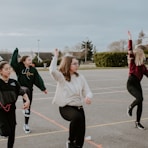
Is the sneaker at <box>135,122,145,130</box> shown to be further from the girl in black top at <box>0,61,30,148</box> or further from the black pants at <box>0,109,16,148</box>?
the black pants at <box>0,109,16,148</box>

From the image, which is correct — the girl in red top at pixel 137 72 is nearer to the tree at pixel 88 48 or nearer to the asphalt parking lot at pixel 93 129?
the asphalt parking lot at pixel 93 129

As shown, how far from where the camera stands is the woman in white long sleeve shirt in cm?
462

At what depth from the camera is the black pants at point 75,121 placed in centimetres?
458

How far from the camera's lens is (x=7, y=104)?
4559mm

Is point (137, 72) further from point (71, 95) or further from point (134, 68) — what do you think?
point (71, 95)

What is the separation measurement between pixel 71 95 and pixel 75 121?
1.28 ft

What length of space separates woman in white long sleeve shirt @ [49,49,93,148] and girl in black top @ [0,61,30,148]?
0.60m

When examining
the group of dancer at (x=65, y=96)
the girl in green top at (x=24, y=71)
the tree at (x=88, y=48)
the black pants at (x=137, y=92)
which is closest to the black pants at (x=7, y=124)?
the group of dancer at (x=65, y=96)

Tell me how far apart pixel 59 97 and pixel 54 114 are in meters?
3.75

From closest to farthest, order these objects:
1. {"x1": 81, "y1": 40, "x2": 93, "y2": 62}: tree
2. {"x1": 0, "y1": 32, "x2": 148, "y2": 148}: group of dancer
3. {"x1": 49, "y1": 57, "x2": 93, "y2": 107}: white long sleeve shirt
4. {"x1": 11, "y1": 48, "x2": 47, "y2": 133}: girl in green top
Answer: {"x1": 0, "y1": 32, "x2": 148, "y2": 148}: group of dancer < {"x1": 49, "y1": 57, "x2": 93, "y2": 107}: white long sleeve shirt < {"x1": 11, "y1": 48, "x2": 47, "y2": 133}: girl in green top < {"x1": 81, "y1": 40, "x2": 93, "y2": 62}: tree

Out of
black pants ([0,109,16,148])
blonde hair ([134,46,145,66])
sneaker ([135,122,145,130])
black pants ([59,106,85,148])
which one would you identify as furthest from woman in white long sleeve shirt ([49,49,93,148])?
sneaker ([135,122,145,130])

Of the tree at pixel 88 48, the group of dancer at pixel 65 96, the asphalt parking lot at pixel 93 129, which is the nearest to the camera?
the group of dancer at pixel 65 96

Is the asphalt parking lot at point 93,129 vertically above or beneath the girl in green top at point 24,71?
beneath

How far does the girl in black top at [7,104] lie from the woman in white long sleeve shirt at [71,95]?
603 millimetres
